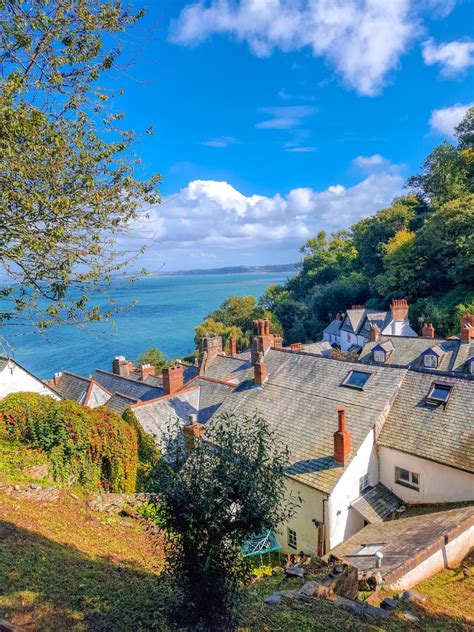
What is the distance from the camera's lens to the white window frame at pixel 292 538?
17.2 meters

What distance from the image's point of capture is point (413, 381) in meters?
19.3

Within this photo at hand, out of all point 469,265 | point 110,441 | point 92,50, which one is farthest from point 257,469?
point 469,265

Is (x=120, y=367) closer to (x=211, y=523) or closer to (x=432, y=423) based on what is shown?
(x=432, y=423)

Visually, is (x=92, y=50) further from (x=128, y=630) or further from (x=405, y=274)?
(x=405, y=274)

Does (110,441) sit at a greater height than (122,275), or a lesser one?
lesser

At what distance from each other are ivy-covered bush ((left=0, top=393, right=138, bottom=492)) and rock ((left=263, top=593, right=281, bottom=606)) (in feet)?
32.2

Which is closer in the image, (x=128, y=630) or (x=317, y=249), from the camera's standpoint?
(x=128, y=630)

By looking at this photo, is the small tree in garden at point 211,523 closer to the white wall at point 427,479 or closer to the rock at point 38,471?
the rock at point 38,471

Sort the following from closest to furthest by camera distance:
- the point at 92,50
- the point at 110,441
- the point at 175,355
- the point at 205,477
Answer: the point at 205,477 < the point at 92,50 < the point at 110,441 < the point at 175,355

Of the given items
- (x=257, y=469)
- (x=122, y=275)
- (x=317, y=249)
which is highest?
(x=317, y=249)

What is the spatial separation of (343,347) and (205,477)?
5396 cm

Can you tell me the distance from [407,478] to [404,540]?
503 cm

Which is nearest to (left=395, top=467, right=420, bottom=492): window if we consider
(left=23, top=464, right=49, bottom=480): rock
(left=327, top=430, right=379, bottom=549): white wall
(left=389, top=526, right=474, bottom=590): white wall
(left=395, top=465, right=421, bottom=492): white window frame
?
(left=395, top=465, right=421, bottom=492): white window frame

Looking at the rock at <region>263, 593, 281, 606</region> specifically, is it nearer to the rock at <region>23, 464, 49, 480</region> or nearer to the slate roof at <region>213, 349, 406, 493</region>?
the slate roof at <region>213, 349, 406, 493</region>
